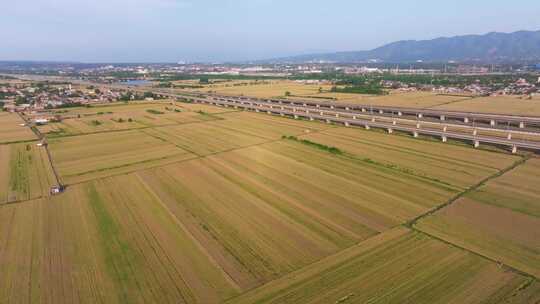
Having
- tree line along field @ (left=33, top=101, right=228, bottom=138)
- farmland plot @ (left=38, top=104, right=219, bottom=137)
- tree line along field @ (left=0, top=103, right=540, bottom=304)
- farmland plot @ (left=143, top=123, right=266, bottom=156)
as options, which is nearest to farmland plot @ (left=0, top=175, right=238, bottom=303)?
tree line along field @ (left=0, top=103, right=540, bottom=304)

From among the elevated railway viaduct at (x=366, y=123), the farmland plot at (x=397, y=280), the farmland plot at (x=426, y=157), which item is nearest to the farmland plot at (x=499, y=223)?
→ the farmland plot at (x=397, y=280)

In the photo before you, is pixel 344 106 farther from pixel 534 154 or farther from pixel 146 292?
pixel 146 292

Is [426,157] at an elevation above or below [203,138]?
below

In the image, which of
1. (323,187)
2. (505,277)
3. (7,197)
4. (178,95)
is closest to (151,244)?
(323,187)

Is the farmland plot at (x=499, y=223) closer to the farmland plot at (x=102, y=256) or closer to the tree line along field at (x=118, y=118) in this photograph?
the farmland plot at (x=102, y=256)

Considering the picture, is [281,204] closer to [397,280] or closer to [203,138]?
[397,280]

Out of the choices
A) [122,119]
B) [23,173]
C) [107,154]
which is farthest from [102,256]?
[122,119]

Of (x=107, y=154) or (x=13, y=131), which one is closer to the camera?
(x=107, y=154)
